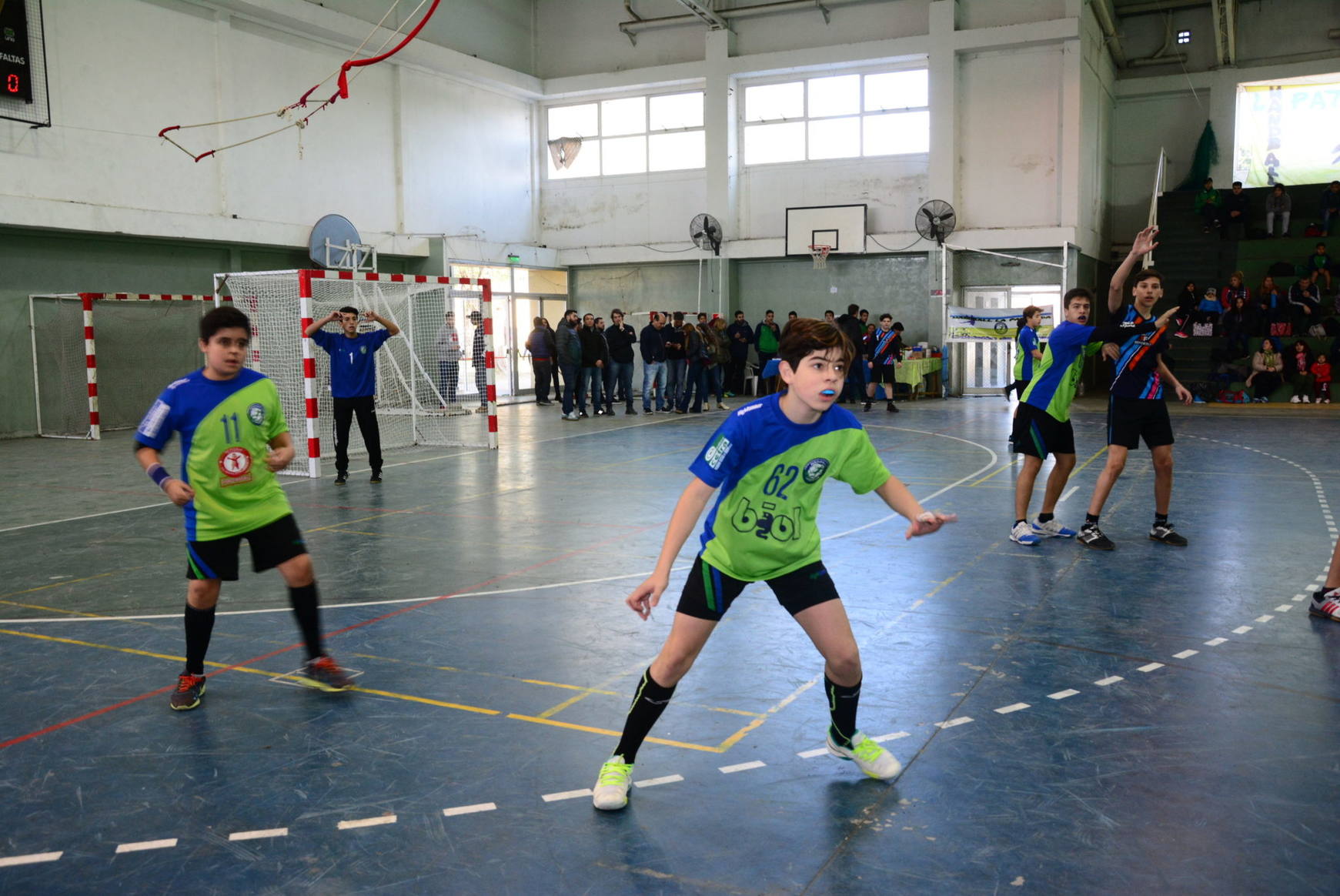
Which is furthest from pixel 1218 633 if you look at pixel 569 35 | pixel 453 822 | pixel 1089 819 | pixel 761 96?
pixel 569 35

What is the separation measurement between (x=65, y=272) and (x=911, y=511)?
1876 centimetres

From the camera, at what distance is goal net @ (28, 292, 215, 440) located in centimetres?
1806

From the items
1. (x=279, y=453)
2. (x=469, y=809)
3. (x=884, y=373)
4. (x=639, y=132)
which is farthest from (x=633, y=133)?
(x=469, y=809)

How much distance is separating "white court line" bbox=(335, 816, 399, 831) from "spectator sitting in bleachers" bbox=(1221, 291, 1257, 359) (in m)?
23.4

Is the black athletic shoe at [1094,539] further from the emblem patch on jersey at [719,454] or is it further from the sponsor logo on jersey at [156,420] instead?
the sponsor logo on jersey at [156,420]

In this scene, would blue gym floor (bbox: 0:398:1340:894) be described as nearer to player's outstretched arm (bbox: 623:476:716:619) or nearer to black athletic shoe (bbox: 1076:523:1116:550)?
black athletic shoe (bbox: 1076:523:1116:550)

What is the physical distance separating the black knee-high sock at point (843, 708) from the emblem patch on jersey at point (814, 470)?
2.37 ft

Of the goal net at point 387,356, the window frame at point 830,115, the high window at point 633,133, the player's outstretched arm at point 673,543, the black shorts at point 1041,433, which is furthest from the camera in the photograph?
the high window at point 633,133

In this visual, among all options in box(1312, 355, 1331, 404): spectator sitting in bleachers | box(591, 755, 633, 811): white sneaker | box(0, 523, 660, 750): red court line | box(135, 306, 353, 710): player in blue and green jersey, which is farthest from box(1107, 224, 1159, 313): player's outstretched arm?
box(1312, 355, 1331, 404): spectator sitting in bleachers

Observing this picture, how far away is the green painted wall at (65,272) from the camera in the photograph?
1764 centimetres

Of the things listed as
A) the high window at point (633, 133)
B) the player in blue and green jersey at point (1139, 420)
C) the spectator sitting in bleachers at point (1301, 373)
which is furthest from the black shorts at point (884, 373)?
the player in blue and green jersey at point (1139, 420)

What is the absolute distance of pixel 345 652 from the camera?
545 cm

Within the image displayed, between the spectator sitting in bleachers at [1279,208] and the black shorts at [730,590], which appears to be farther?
the spectator sitting in bleachers at [1279,208]

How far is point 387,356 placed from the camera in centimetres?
1695
